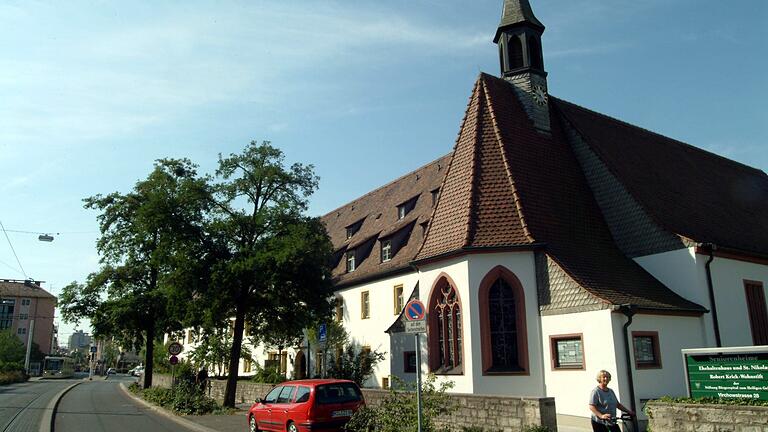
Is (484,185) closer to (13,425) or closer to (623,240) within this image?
(623,240)

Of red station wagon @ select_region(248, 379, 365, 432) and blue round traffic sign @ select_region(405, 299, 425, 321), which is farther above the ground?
blue round traffic sign @ select_region(405, 299, 425, 321)

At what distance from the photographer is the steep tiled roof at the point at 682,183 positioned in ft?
66.0

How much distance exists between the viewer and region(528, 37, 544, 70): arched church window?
23062 millimetres

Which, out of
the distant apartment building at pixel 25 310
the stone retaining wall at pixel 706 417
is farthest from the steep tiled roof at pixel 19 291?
the stone retaining wall at pixel 706 417

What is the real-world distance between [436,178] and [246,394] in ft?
45.2

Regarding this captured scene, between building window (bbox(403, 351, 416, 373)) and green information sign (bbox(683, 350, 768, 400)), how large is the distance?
10.6 meters

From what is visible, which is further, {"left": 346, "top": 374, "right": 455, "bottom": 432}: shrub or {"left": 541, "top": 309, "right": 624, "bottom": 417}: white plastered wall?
→ {"left": 541, "top": 309, "right": 624, "bottom": 417}: white plastered wall

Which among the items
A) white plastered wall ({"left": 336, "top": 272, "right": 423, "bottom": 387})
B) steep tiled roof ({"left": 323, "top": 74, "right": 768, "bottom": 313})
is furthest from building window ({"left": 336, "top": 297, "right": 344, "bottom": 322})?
steep tiled roof ({"left": 323, "top": 74, "right": 768, "bottom": 313})

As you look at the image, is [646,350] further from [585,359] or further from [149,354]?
[149,354]

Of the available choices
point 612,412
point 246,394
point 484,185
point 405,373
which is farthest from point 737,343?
point 246,394

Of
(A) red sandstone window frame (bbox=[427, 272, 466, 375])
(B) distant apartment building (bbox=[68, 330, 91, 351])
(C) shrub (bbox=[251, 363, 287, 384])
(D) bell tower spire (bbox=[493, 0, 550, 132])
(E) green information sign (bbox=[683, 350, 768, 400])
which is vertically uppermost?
(D) bell tower spire (bbox=[493, 0, 550, 132])

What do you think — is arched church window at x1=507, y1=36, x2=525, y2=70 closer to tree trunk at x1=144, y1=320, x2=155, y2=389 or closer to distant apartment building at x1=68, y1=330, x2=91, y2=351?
tree trunk at x1=144, y1=320, x2=155, y2=389

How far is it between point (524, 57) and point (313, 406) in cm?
1607

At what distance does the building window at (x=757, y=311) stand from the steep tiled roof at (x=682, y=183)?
4.20ft
